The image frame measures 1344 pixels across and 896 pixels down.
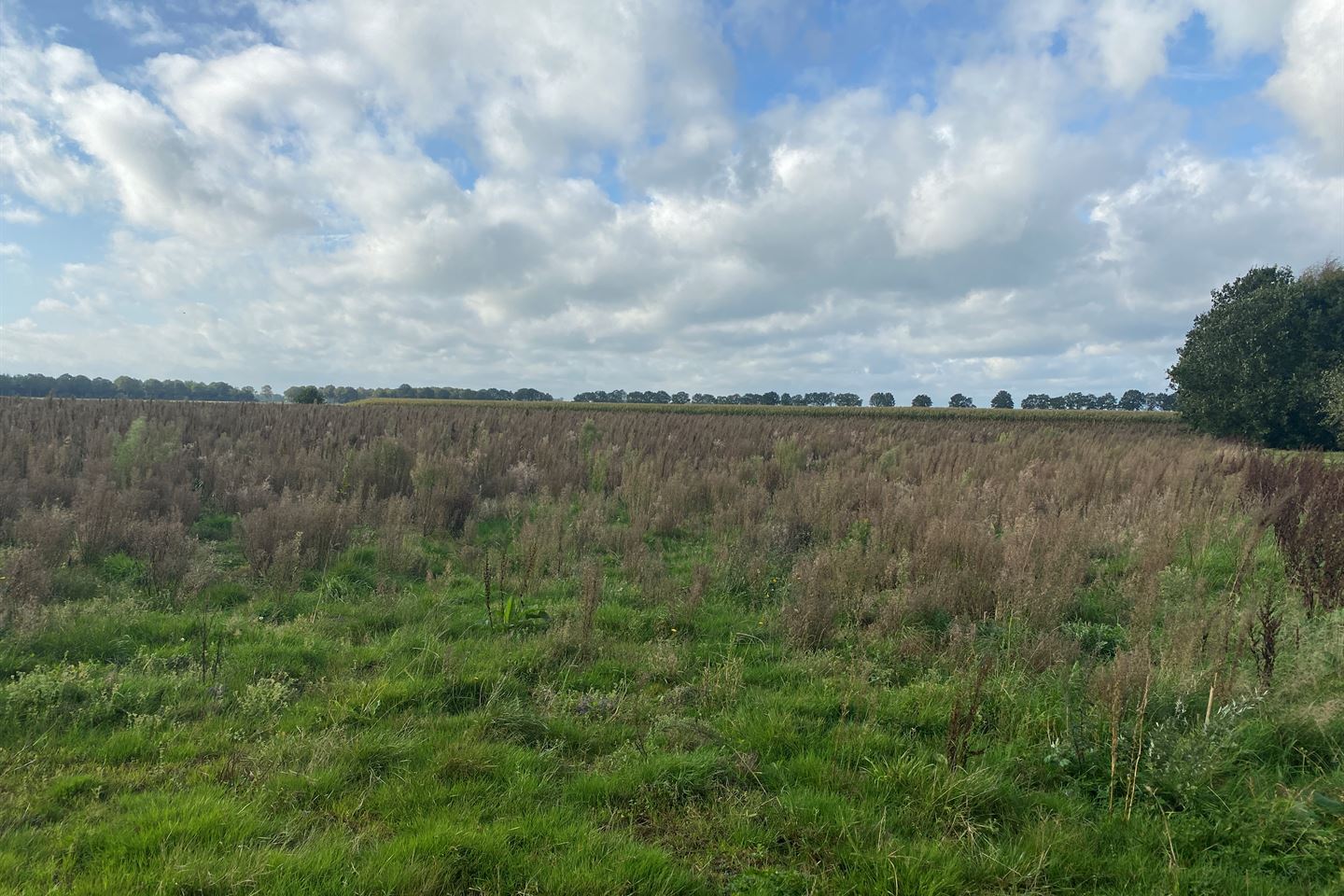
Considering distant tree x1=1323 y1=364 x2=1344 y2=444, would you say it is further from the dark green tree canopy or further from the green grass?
the green grass

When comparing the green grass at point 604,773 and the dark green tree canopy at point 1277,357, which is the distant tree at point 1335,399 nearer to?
the dark green tree canopy at point 1277,357

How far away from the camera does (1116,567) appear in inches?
293

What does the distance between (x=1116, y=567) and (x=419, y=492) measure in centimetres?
941

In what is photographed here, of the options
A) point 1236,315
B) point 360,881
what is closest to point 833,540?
point 360,881

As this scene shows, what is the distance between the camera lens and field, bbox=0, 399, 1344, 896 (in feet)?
9.32

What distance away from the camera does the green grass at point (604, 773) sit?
275cm

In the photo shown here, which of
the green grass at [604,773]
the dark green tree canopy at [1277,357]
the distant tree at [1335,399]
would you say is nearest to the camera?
the green grass at [604,773]

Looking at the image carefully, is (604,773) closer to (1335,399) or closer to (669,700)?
(669,700)

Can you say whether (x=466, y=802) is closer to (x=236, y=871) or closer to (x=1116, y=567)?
(x=236, y=871)

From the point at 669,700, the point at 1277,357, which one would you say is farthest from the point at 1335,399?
the point at 669,700

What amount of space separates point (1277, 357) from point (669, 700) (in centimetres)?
3393

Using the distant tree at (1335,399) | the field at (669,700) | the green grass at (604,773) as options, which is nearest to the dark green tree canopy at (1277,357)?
the distant tree at (1335,399)

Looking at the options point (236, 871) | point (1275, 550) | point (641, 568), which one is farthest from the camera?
point (1275, 550)

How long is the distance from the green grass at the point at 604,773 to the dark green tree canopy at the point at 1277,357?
3005cm
